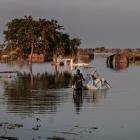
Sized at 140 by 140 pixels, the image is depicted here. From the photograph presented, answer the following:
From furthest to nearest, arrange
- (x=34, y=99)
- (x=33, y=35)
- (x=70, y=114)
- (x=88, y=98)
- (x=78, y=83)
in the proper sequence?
(x=33, y=35) → (x=78, y=83) → (x=88, y=98) → (x=34, y=99) → (x=70, y=114)

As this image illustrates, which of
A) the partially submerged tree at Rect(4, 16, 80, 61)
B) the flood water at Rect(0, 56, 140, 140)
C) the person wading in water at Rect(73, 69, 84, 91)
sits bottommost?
the flood water at Rect(0, 56, 140, 140)

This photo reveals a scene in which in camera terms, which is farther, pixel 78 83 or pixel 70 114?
pixel 78 83

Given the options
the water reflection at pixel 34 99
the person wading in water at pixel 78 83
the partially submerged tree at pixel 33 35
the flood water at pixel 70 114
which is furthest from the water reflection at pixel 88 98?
the partially submerged tree at pixel 33 35

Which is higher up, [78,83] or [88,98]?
[78,83]

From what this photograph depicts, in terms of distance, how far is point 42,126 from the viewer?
22266mm

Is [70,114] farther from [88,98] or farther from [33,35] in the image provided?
[33,35]

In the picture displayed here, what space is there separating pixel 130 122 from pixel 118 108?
484 centimetres

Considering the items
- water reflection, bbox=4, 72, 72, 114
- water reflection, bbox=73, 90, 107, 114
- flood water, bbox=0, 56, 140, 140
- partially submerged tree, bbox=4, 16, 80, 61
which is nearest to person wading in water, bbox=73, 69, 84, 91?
water reflection, bbox=73, 90, 107, 114

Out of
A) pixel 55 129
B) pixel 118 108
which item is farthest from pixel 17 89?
pixel 55 129

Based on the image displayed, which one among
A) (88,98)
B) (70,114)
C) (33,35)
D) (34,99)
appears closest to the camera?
(70,114)

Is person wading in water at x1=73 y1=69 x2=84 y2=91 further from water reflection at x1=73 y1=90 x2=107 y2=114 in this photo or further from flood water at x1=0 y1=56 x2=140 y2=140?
flood water at x1=0 y1=56 x2=140 y2=140

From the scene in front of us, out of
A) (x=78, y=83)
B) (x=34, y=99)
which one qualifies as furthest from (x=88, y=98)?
(x=78, y=83)

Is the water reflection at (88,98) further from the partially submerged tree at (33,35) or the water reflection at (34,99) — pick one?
the partially submerged tree at (33,35)

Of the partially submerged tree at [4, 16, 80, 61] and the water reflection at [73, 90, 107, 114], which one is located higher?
the partially submerged tree at [4, 16, 80, 61]
